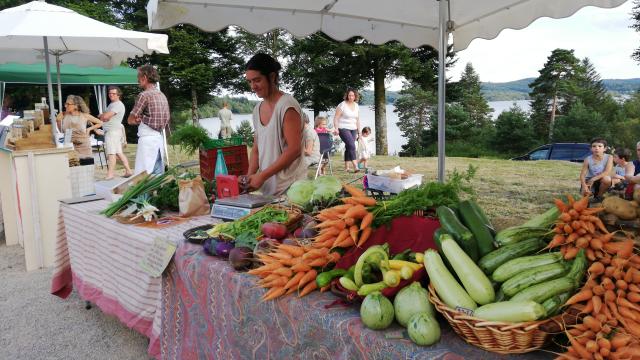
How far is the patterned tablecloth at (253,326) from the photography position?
1.21 m

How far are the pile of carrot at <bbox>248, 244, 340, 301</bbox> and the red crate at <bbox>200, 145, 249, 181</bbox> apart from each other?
65.3 inches

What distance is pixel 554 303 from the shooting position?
112 centimetres

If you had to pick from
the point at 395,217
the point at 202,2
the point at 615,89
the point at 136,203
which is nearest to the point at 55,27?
the point at 202,2

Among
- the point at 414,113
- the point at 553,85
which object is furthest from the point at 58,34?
the point at 553,85

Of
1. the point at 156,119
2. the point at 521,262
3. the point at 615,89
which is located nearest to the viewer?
the point at 521,262

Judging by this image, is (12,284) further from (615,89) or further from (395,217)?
(615,89)

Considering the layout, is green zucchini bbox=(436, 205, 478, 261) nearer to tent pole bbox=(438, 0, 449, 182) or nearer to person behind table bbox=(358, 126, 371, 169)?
tent pole bbox=(438, 0, 449, 182)

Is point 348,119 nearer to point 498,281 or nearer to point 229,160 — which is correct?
point 229,160

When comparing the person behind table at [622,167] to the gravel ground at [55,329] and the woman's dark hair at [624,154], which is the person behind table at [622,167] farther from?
the gravel ground at [55,329]

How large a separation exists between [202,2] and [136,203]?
1.63 meters

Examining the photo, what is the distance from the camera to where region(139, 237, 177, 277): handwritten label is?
7.11ft

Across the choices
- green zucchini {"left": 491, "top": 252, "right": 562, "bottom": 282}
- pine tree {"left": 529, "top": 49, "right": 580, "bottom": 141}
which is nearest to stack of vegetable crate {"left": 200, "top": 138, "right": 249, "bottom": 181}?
green zucchini {"left": 491, "top": 252, "right": 562, "bottom": 282}

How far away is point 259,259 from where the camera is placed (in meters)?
1.73

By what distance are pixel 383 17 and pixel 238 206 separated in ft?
8.68
